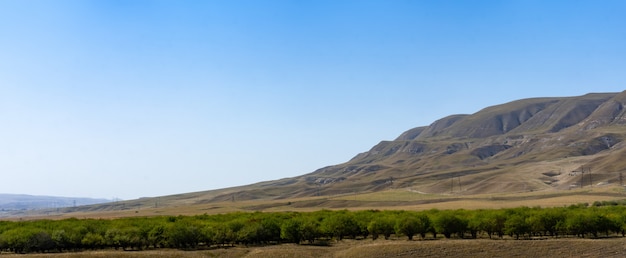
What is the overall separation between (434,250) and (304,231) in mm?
20290

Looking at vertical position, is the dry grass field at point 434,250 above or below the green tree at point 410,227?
below

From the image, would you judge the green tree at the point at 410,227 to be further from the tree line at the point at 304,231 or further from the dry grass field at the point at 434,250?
the dry grass field at the point at 434,250

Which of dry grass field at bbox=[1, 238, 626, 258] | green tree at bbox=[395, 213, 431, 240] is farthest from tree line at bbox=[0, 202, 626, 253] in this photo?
dry grass field at bbox=[1, 238, 626, 258]

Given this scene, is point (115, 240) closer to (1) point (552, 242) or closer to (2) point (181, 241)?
(2) point (181, 241)

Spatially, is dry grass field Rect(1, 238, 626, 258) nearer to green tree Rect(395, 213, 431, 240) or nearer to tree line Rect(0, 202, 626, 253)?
tree line Rect(0, 202, 626, 253)

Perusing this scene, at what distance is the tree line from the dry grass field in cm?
426

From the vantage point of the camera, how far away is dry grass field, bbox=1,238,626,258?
74.6 metres

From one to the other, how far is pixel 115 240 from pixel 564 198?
141 metres

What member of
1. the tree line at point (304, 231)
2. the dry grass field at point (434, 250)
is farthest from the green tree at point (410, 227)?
the dry grass field at point (434, 250)

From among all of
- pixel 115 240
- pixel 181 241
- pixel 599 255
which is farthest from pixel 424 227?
pixel 115 240

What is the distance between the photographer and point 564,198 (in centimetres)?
17450

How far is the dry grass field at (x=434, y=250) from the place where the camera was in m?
74.6

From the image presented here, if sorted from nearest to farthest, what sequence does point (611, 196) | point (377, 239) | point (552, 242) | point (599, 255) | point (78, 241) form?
1. point (599, 255)
2. point (552, 242)
3. point (78, 241)
4. point (377, 239)
5. point (611, 196)

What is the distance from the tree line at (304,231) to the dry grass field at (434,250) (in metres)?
4.26
